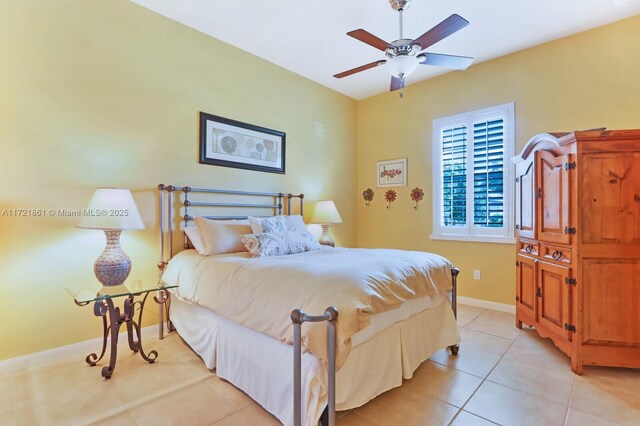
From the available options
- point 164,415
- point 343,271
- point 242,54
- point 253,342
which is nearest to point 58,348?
point 164,415

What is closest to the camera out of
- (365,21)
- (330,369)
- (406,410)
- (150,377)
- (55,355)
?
(330,369)

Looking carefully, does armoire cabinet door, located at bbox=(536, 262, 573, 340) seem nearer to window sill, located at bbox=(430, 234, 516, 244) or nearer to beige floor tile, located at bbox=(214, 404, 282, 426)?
window sill, located at bbox=(430, 234, 516, 244)

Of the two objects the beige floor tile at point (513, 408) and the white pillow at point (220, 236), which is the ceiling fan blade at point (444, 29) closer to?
the white pillow at point (220, 236)

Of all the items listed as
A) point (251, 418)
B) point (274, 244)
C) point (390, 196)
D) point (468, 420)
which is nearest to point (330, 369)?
point (251, 418)

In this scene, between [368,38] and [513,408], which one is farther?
[368,38]

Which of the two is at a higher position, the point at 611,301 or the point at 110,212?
the point at 110,212

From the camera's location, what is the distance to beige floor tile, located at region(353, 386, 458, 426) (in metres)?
1.66

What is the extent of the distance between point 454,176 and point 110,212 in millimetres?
3716

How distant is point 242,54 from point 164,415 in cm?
341

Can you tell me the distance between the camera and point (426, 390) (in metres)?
1.95

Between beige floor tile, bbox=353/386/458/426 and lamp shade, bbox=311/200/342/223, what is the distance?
231 centimetres

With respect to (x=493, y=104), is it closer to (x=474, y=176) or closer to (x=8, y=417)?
(x=474, y=176)

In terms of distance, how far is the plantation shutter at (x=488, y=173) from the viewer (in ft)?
11.8

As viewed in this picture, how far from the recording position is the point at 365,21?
2898 mm
